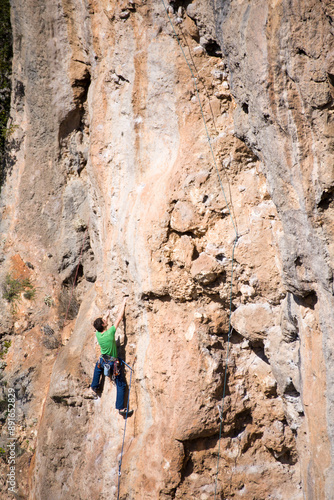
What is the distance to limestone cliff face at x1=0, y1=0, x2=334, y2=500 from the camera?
386 cm

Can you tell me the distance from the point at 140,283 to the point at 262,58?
116 inches

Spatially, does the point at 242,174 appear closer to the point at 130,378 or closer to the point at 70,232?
the point at 130,378

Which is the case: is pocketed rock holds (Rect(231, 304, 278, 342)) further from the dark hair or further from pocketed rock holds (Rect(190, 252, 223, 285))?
the dark hair

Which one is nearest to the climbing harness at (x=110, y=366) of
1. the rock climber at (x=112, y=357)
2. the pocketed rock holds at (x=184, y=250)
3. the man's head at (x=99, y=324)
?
the rock climber at (x=112, y=357)

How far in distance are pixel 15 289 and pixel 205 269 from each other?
413 cm

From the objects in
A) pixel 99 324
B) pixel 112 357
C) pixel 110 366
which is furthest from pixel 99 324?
pixel 110 366

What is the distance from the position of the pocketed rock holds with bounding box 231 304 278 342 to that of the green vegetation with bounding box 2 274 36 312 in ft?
13.4

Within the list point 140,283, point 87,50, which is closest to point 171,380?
point 140,283

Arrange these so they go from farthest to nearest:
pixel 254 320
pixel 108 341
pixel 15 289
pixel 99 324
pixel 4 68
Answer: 1. pixel 4 68
2. pixel 15 289
3. pixel 99 324
4. pixel 108 341
5. pixel 254 320

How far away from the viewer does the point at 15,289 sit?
7.59 m

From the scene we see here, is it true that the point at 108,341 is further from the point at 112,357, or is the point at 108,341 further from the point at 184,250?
the point at 184,250

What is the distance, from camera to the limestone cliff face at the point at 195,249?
12.7 ft

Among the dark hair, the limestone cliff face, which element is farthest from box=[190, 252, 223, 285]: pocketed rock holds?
the dark hair

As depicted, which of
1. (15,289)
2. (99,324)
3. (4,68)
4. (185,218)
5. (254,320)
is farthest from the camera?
(4,68)
